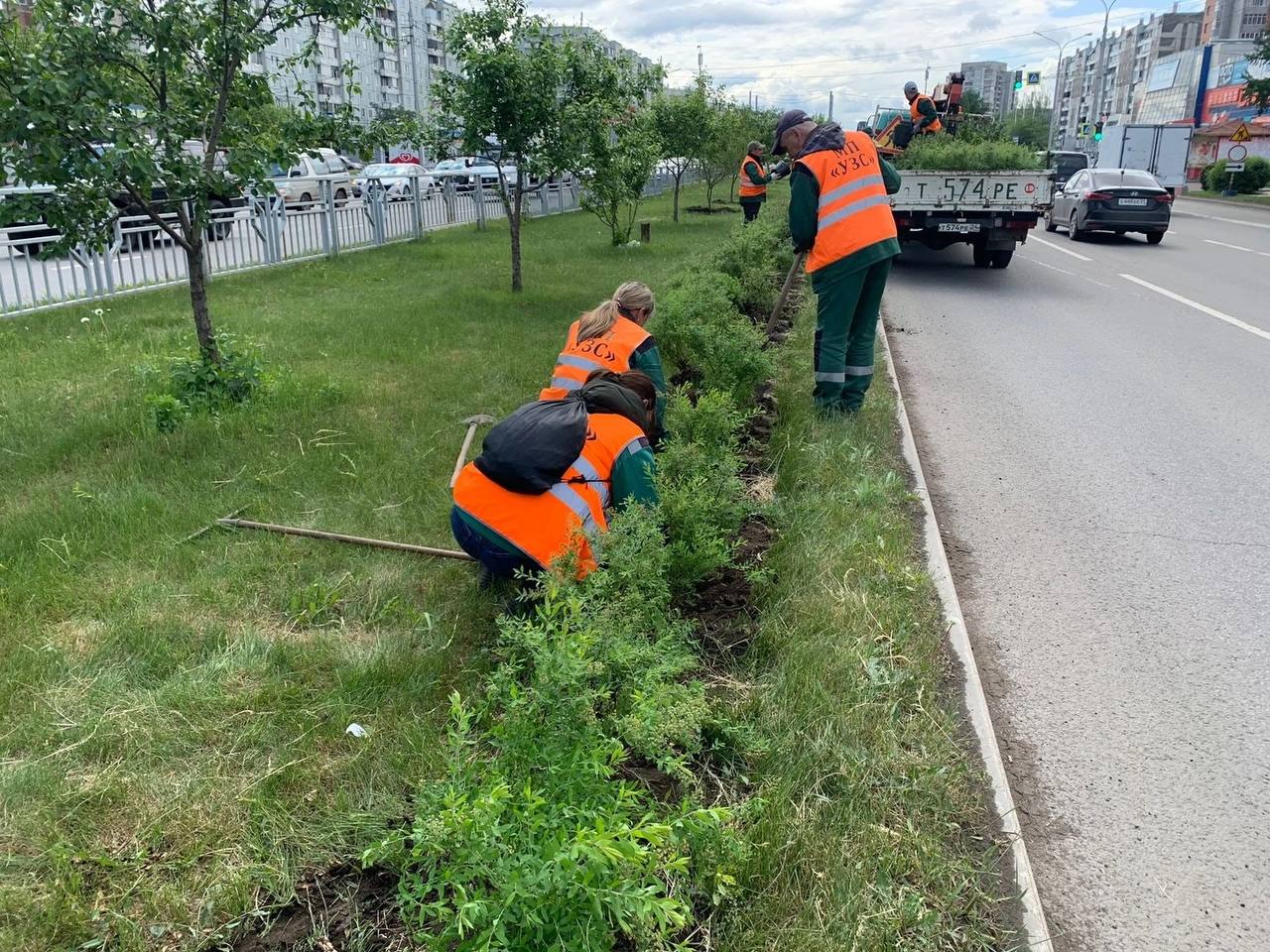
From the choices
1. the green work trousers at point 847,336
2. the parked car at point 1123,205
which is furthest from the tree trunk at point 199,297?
the parked car at point 1123,205

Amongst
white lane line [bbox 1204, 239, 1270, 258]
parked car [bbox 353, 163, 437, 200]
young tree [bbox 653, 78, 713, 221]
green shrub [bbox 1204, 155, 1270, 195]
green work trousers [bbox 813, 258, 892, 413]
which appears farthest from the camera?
green shrub [bbox 1204, 155, 1270, 195]

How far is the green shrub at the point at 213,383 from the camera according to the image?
5.74 metres

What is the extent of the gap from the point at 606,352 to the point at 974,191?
9.01 metres

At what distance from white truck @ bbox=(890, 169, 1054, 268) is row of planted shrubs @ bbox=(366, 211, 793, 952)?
936 cm

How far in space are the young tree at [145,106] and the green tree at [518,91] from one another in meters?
3.98

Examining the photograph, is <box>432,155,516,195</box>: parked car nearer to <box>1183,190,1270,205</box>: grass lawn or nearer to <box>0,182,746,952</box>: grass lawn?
<box>0,182,746,952</box>: grass lawn

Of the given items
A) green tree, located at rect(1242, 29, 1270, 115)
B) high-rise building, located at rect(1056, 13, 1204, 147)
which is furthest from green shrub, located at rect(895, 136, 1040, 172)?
high-rise building, located at rect(1056, 13, 1204, 147)

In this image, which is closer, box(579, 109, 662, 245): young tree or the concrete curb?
the concrete curb

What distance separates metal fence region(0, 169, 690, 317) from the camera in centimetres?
994

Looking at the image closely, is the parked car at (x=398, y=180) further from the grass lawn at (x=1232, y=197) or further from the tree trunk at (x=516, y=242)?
the grass lawn at (x=1232, y=197)

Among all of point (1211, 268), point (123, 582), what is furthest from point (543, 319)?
point (1211, 268)

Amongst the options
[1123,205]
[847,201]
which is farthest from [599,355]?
Result: [1123,205]

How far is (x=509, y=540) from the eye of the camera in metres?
3.14

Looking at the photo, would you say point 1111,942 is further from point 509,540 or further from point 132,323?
A: point 132,323
